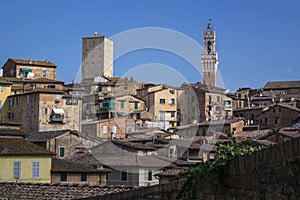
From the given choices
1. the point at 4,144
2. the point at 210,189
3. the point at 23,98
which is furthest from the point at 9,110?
the point at 210,189

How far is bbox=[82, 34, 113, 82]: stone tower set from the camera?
124m

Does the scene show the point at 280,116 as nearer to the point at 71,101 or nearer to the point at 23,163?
the point at 71,101

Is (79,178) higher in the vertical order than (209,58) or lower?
lower

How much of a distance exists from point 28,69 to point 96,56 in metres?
36.7

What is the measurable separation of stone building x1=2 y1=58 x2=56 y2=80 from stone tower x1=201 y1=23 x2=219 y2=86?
6068cm

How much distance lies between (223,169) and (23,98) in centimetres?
6541

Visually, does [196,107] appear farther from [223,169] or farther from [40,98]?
[223,169]

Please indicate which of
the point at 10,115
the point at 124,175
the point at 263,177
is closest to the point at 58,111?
the point at 10,115

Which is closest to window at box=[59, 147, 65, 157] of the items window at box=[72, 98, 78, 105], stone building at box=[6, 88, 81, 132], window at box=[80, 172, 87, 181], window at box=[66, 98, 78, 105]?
window at box=[80, 172, 87, 181]

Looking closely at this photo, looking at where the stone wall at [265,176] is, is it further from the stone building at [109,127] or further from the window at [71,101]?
the window at [71,101]

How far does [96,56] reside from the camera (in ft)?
409

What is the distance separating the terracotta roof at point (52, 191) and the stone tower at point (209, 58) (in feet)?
406

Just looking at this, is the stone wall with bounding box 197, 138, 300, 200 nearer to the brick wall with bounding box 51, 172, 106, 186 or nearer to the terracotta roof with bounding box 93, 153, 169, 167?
the brick wall with bounding box 51, 172, 106, 186

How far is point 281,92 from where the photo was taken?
327 feet
